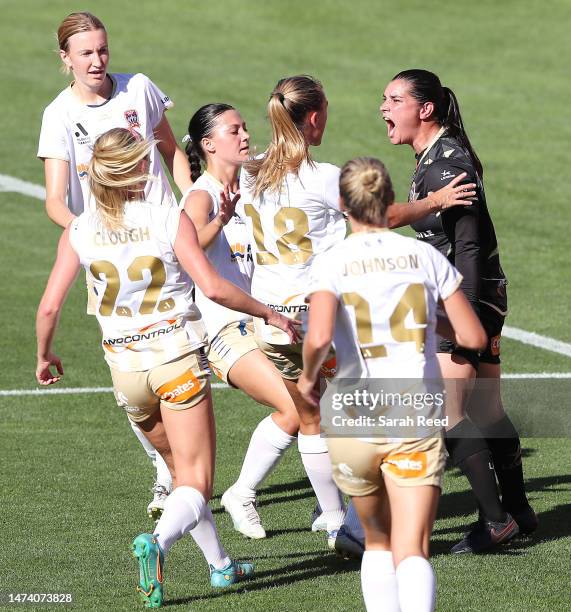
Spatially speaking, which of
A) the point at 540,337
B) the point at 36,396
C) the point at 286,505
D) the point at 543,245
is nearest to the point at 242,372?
the point at 286,505

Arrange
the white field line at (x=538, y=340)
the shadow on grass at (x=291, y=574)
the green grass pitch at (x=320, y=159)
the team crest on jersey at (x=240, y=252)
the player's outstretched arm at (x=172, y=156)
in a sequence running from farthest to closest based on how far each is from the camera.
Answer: the white field line at (x=538, y=340) < the player's outstretched arm at (x=172, y=156) < the team crest on jersey at (x=240, y=252) < the green grass pitch at (x=320, y=159) < the shadow on grass at (x=291, y=574)

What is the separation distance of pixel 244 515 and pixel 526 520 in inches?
62.8

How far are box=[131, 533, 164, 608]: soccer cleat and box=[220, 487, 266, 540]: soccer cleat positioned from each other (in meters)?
1.55

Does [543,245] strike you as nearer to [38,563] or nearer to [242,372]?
[242,372]

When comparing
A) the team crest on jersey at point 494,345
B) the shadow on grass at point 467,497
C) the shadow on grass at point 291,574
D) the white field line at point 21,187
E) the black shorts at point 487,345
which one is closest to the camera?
the shadow on grass at point 291,574

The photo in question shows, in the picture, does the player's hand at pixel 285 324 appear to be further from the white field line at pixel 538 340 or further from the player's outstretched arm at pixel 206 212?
the white field line at pixel 538 340

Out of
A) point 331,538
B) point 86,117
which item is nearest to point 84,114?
point 86,117

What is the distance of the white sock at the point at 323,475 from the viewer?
7.46 metres

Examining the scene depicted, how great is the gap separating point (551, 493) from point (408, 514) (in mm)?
3339

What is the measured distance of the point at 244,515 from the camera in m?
7.80

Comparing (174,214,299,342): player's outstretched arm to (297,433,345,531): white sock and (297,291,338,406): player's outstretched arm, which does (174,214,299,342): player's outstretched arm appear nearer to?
(297,291,338,406): player's outstretched arm

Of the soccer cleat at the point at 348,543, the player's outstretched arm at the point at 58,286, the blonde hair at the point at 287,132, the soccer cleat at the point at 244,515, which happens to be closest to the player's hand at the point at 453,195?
the blonde hair at the point at 287,132

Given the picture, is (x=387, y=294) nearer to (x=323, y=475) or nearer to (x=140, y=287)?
(x=140, y=287)

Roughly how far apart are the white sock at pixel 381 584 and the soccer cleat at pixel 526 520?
215 centimetres
